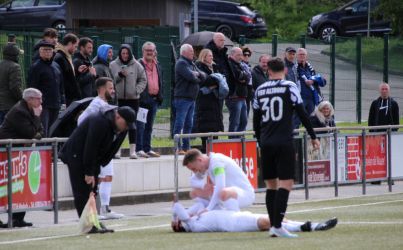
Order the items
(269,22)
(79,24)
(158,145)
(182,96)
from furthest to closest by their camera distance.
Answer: (269,22) < (79,24) < (158,145) < (182,96)

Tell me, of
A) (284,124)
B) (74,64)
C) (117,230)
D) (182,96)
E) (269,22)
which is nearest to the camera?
(284,124)

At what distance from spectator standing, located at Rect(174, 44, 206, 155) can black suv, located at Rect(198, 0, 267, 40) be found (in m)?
24.4

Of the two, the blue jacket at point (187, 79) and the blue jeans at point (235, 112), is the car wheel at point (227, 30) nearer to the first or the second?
the blue jeans at point (235, 112)

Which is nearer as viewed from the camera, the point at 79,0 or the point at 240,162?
the point at 240,162

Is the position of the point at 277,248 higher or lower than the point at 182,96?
lower

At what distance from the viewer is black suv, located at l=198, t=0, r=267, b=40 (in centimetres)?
4694

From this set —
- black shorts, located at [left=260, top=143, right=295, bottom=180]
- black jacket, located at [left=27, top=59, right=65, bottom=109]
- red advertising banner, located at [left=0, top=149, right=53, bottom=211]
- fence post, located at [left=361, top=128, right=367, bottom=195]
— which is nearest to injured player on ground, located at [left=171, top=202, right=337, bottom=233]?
black shorts, located at [left=260, top=143, right=295, bottom=180]

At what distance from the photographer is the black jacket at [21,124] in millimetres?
17703

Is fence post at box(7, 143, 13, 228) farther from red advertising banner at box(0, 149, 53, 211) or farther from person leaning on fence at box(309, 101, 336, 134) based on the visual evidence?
person leaning on fence at box(309, 101, 336, 134)

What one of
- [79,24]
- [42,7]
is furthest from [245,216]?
[42,7]

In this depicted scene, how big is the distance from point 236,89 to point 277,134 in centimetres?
828

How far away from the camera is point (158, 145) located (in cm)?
2462

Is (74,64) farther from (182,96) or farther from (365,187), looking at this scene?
(365,187)

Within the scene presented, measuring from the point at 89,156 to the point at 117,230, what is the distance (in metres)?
1.29
